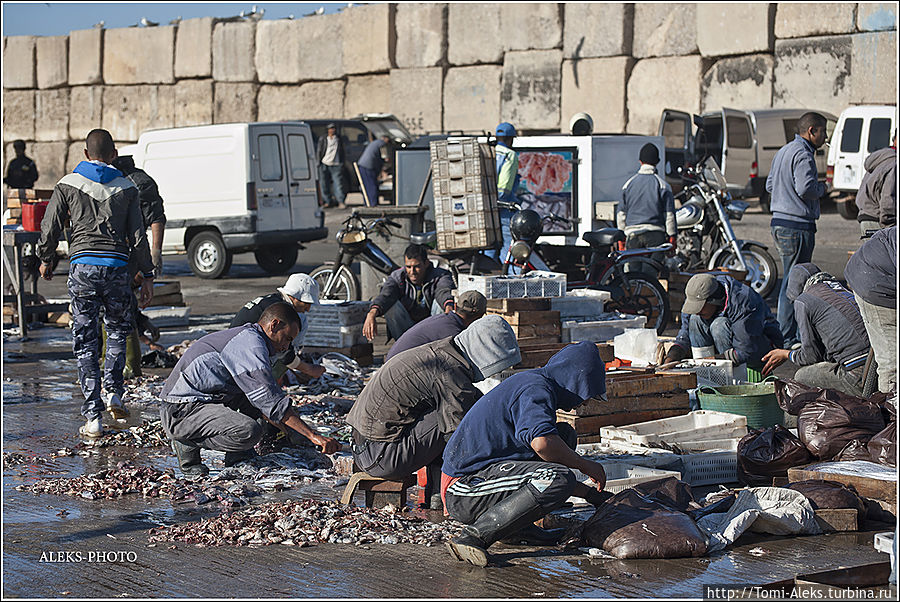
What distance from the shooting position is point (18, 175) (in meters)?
21.3

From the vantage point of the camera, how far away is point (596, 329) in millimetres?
9688

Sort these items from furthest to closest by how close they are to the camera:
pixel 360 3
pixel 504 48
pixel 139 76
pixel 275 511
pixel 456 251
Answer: pixel 139 76
pixel 360 3
pixel 504 48
pixel 456 251
pixel 275 511

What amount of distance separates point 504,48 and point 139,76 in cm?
1288

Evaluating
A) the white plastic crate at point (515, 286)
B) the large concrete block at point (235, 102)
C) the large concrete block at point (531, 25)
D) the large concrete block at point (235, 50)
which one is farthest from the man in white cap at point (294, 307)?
the large concrete block at point (235, 102)

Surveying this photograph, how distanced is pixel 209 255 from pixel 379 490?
1217cm

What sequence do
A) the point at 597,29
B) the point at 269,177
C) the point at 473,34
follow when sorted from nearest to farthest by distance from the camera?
the point at 269,177 < the point at 597,29 < the point at 473,34

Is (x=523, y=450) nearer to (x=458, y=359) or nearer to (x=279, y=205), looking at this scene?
(x=458, y=359)

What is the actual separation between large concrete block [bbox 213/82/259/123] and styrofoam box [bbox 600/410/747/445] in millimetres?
28264

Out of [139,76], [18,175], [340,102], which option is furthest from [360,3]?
[18,175]

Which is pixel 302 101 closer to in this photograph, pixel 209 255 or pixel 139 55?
pixel 139 55

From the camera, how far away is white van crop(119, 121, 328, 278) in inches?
690

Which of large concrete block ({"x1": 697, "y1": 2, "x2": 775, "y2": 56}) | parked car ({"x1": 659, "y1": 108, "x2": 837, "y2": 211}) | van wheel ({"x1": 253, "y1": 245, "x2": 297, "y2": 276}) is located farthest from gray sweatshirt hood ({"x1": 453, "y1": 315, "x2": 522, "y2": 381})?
large concrete block ({"x1": 697, "y1": 2, "x2": 775, "y2": 56})

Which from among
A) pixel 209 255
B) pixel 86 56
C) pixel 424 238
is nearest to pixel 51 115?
pixel 86 56

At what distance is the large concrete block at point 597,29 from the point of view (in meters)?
27.1
